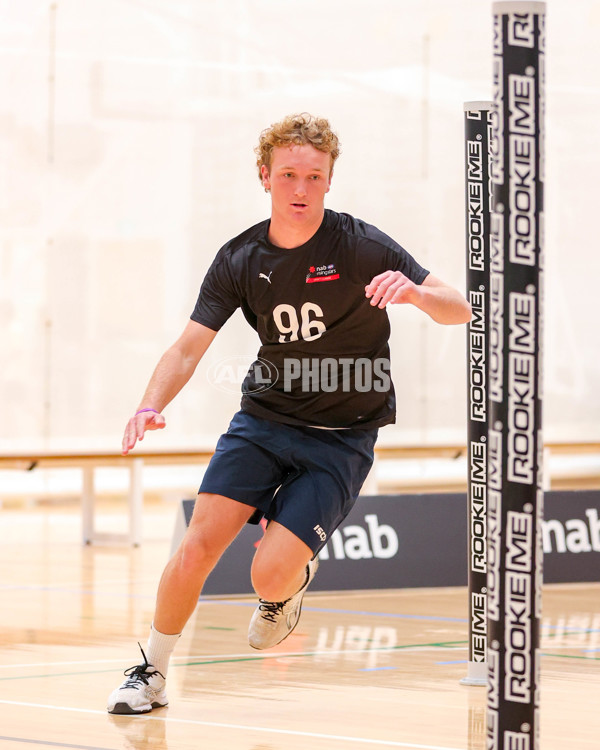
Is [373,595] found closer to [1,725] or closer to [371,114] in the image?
[1,725]

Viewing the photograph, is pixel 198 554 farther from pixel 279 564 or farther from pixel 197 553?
pixel 279 564

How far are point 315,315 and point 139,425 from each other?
67 cm

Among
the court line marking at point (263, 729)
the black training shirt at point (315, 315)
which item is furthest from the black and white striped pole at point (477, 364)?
the court line marking at point (263, 729)

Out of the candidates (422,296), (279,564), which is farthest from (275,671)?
(422,296)

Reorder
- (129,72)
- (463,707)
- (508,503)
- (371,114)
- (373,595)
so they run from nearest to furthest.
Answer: (508,503) → (463,707) → (373,595) → (129,72) → (371,114)

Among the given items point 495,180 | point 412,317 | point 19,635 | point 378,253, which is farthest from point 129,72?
point 495,180

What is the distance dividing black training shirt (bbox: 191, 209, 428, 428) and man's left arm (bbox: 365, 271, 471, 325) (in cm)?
28

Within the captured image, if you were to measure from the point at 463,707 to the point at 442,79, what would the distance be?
7856mm

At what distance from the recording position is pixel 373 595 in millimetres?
6676

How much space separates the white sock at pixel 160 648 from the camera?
408 centimetres

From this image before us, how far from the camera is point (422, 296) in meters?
3.40

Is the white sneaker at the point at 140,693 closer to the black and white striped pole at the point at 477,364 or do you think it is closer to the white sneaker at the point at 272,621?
the white sneaker at the point at 272,621

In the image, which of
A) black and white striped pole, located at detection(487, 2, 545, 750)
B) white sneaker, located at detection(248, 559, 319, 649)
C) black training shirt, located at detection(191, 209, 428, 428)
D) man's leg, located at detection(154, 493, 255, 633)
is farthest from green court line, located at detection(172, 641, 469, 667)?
black and white striped pole, located at detection(487, 2, 545, 750)

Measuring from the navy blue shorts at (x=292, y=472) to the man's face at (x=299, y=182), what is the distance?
649 millimetres
